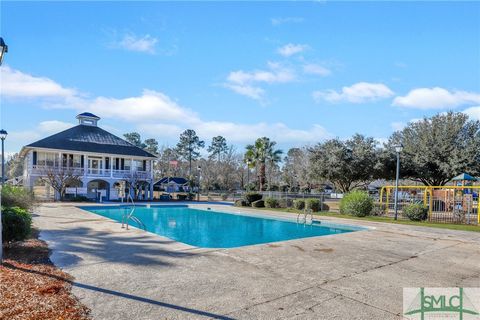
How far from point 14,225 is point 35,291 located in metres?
3.61

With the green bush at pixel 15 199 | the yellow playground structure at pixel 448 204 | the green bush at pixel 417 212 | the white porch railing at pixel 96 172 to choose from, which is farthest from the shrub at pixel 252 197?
the green bush at pixel 15 199

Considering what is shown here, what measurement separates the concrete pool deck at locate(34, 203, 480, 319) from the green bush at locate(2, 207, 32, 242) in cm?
88

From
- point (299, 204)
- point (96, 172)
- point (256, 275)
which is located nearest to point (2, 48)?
point (256, 275)

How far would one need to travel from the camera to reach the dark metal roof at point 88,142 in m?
30.9

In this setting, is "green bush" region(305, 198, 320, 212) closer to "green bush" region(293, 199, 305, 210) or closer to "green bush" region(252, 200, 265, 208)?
"green bush" region(293, 199, 305, 210)

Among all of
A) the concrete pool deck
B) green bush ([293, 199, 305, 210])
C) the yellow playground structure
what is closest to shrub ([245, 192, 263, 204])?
green bush ([293, 199, 305, 210])

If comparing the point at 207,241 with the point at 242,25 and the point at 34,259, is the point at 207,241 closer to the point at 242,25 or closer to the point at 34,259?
the point at 34,259

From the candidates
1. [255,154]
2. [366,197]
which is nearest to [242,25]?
[366,197]

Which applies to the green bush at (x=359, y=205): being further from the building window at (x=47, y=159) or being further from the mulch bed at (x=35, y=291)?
the building window at (x=47, y=159)

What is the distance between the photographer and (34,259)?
7.03 meters

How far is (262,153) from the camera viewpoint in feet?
144

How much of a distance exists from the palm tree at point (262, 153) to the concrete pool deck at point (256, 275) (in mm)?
33578

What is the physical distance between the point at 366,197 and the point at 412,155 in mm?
12222

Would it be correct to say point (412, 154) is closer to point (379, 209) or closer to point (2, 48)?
point (379, 209)
